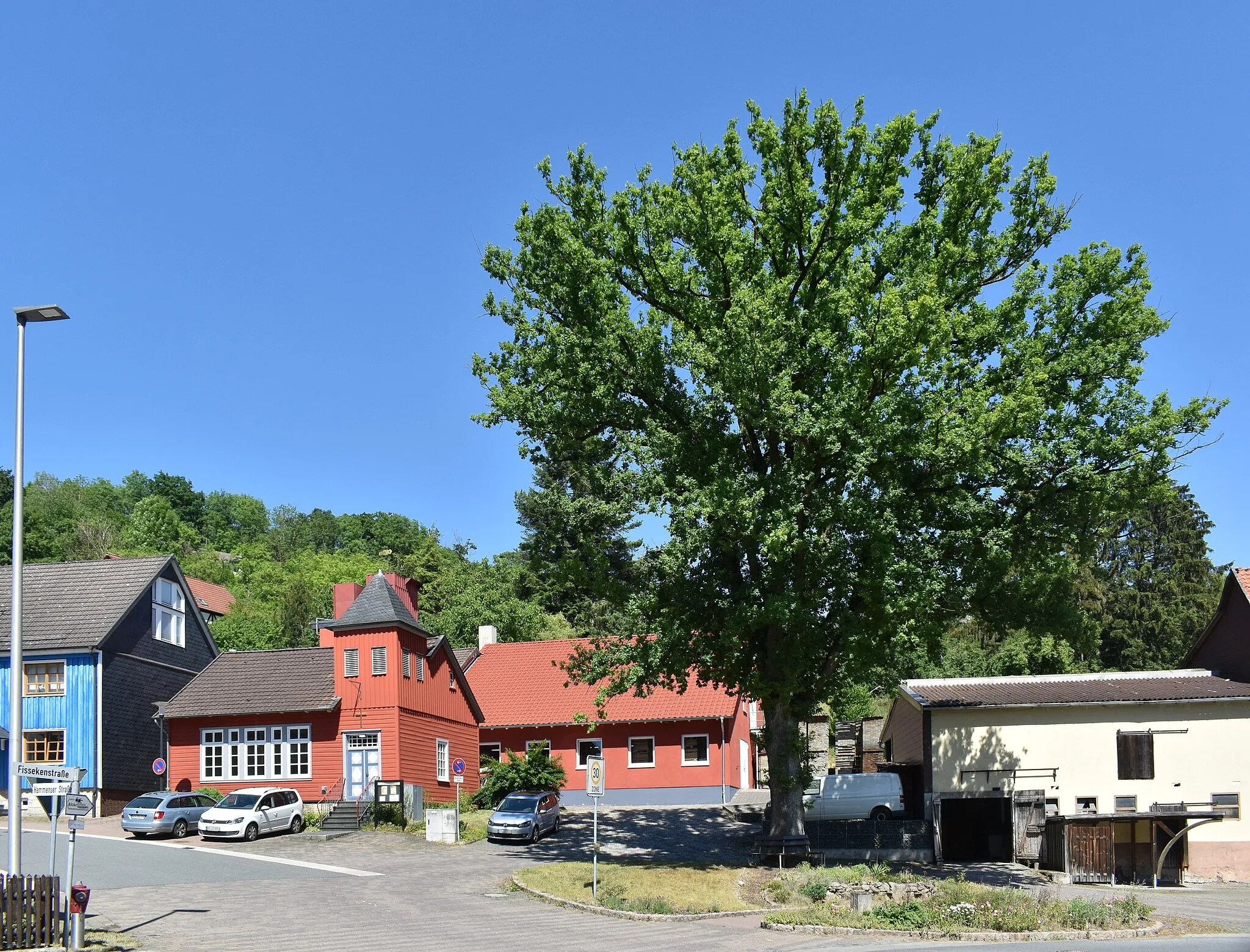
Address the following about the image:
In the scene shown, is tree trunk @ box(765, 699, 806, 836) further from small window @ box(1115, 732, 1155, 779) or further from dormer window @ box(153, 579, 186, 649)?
dormer window @ box(153, 579, 186, 649)

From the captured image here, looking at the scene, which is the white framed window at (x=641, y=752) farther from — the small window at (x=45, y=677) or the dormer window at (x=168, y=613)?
the small window at (x=45, y=677)

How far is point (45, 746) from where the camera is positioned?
131 ft

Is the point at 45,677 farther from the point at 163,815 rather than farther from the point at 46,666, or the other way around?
the point at 163,815

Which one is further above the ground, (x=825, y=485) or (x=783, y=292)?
(x=783, y=292)

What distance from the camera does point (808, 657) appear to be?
28094 millimetres

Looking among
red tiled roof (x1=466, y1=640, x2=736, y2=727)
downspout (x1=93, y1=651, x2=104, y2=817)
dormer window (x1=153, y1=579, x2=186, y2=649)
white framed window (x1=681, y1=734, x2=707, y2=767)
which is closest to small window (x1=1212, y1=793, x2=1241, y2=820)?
red tiled roof (x1=466, y1=640, x2=736, y2=727)

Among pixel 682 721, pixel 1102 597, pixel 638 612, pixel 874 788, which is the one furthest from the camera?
pixel 1102 597

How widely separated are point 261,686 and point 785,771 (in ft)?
69.7

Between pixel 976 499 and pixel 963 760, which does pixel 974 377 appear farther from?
pixel 963 760

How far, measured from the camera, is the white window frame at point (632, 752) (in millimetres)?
46094

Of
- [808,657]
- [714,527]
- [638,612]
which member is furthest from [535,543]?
[808,657]

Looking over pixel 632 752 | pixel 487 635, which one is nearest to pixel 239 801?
pixel 632 752

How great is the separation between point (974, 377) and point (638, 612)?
9900 mm

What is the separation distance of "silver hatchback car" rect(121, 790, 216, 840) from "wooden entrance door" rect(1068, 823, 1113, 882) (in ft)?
79.7
